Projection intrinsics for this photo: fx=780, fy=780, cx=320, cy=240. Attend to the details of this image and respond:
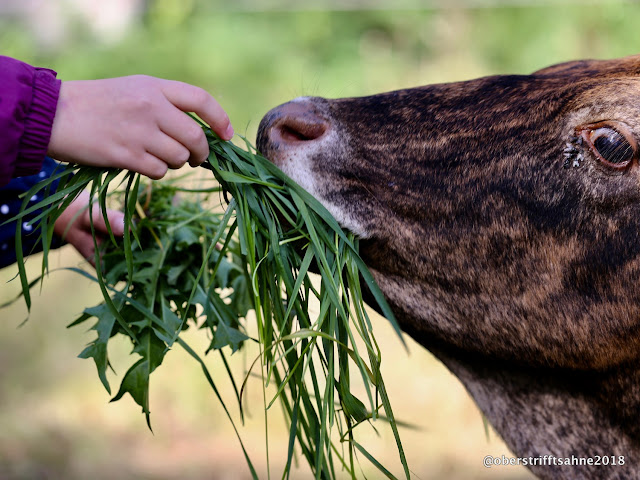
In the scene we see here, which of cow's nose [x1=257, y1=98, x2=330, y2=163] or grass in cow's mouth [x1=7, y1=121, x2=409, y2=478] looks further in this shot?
cow's nose [x1=257, y1=98, x2=330, y2=163]

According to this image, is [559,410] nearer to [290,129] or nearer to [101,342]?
[290,129]

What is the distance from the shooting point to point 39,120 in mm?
1749

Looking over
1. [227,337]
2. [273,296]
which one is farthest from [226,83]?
[273,296]

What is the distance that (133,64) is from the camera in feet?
25.1

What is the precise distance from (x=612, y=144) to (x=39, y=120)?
52.0 inches

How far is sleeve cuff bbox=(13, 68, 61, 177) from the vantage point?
1.75 m

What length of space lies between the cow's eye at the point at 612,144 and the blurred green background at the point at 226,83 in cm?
264

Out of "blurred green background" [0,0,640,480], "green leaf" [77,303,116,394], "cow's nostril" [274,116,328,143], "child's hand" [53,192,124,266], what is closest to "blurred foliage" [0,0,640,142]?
"blurred green background" [0,0,640,480]

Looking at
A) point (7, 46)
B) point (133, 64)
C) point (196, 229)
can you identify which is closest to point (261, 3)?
point (133, 64)

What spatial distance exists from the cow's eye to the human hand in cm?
93

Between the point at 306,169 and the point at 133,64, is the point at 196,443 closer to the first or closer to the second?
the point at 306,169

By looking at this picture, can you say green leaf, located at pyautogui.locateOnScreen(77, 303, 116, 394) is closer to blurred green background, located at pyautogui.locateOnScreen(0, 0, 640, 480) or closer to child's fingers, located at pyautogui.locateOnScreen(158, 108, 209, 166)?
child's fingers, located at pyautogui.locateOnScreen(158, 108, 209, 166)

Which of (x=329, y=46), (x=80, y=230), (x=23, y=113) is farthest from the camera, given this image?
(x=329, y=46)

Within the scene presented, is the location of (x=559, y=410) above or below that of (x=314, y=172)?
below
